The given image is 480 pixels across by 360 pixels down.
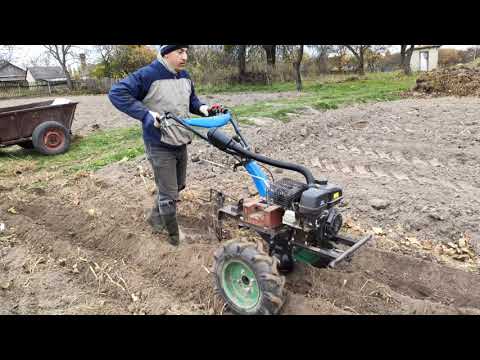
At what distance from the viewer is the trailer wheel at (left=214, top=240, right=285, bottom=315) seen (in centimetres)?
276

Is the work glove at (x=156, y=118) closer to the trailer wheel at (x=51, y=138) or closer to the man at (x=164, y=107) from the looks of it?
the man at (x=164, y=107)

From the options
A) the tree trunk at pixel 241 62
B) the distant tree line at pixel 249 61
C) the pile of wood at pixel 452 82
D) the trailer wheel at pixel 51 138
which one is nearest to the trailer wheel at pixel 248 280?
the trailer wheel at pixel 51 138

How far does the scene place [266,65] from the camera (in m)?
28.0

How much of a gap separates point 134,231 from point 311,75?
30064 mm

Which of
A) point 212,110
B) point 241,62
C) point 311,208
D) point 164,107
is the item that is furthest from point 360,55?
point 311,208

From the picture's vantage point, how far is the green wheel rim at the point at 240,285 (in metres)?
2.94

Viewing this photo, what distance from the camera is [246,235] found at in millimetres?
4246

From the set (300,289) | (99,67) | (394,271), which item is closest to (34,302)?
(300,289)

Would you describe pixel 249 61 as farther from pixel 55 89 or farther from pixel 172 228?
pixel 172 228

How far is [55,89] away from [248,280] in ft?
128

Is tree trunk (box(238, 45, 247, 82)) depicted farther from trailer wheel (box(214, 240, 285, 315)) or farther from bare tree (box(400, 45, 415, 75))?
trailer wheel (box(214, 240, 285, 315))

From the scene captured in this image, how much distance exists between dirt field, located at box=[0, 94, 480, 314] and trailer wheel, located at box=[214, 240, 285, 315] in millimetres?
232

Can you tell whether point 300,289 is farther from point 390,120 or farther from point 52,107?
point 52,107

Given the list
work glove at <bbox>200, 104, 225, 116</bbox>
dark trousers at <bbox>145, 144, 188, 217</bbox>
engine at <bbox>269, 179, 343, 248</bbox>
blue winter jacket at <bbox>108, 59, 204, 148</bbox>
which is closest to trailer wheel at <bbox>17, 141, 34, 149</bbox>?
dark trousers at <bbox>145, 144, 188, 217</bbox>
